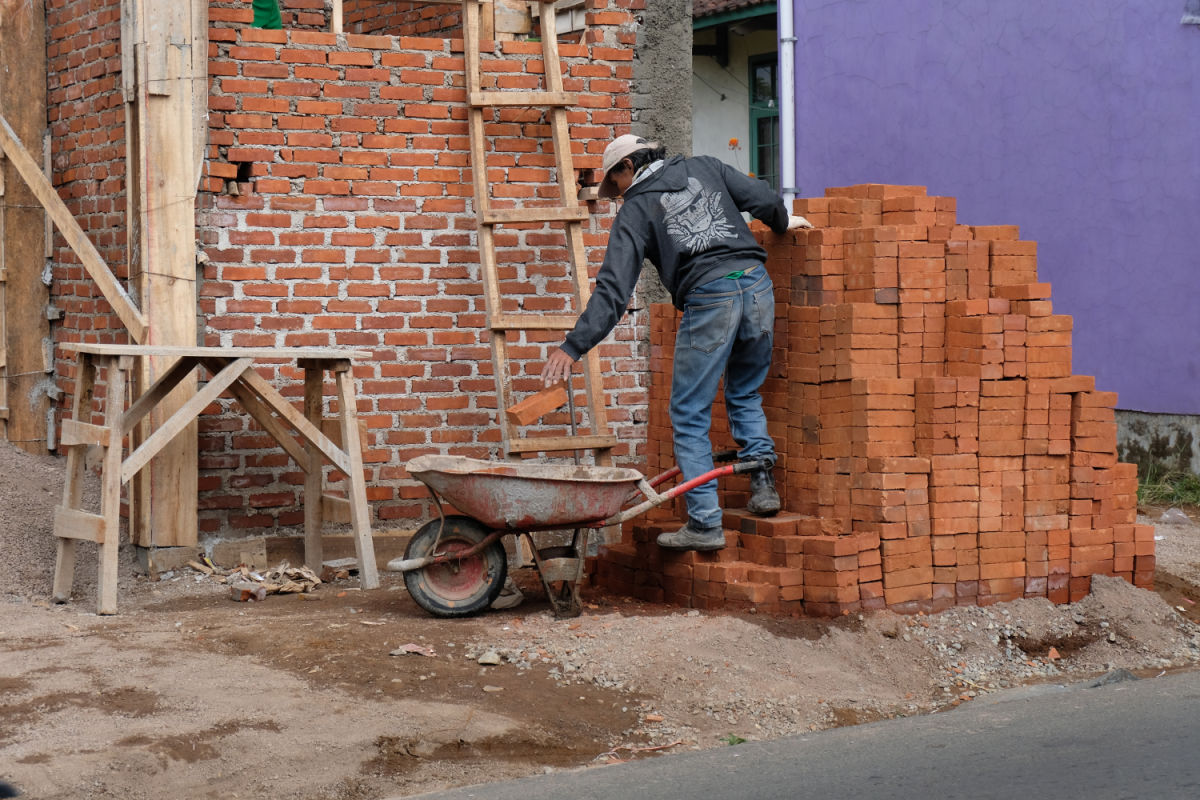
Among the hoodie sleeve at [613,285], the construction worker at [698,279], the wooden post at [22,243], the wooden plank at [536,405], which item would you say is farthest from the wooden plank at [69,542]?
the hoodie sleeve at [613,285]

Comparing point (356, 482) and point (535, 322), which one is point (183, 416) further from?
point (535, 322)

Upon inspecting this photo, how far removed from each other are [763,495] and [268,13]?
4.32 metres

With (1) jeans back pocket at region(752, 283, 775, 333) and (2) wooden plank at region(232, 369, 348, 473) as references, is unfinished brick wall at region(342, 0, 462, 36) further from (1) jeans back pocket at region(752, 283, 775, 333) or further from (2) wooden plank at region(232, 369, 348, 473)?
(1) jeans back pocket at region(752, 283, 775, 333)

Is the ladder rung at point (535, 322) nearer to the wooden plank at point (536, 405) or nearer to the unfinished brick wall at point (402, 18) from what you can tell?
the wooden plank at point (536, 405)

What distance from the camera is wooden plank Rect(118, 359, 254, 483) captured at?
20.3 feet

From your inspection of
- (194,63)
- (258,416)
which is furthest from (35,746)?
(194,63)

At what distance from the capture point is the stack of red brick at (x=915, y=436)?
596 cm

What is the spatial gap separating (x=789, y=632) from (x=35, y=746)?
2866mm

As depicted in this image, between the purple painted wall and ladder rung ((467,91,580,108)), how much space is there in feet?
18.8

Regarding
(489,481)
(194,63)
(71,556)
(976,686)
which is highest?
(194,63)

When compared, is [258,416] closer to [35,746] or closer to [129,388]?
[129,388]

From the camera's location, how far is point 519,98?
729 cm

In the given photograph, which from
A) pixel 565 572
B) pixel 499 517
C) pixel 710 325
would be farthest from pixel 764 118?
pixel 499 517

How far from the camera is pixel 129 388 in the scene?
7.21 metres
